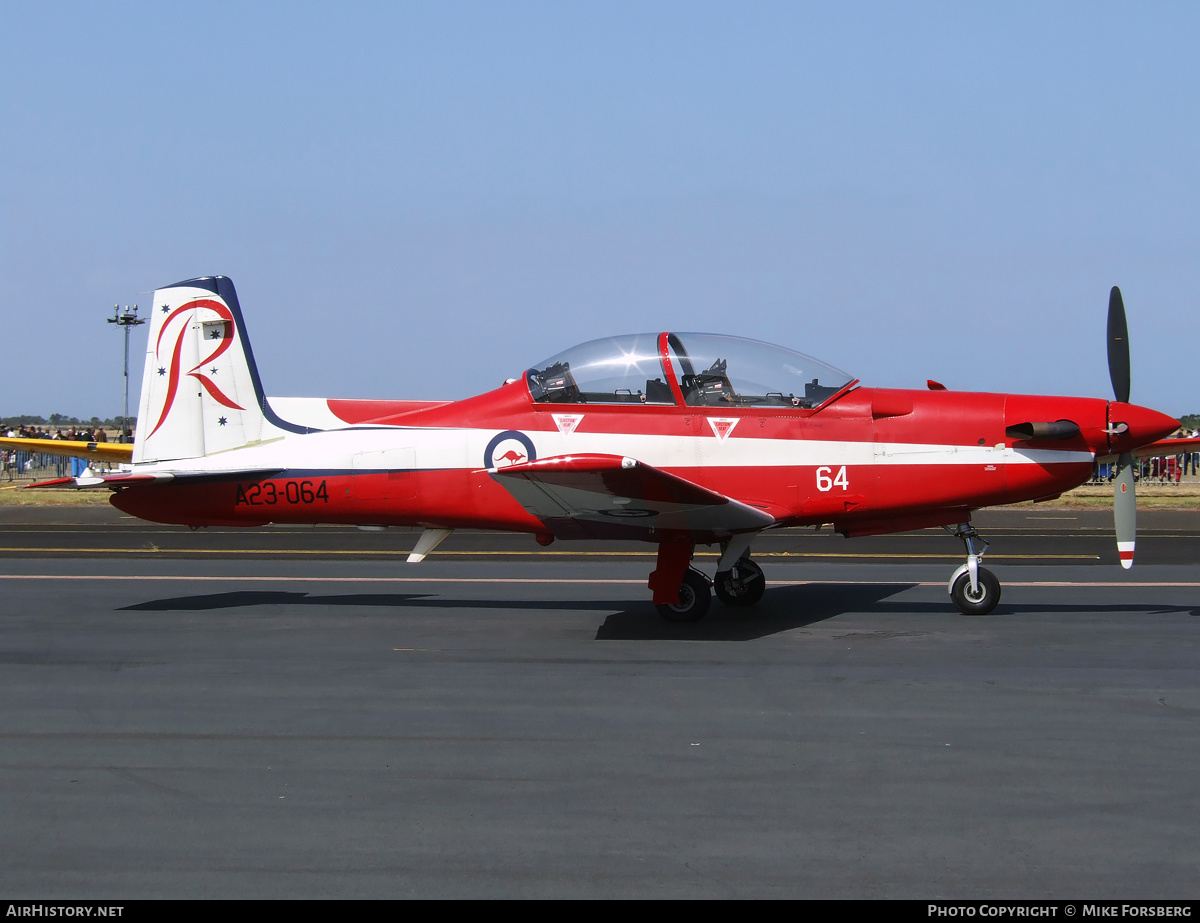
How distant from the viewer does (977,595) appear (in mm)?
8672

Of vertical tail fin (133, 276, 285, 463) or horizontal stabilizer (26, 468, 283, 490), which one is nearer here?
horizontal stabilizer (26, 468, 283, 490)

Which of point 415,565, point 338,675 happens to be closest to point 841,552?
point 415,565

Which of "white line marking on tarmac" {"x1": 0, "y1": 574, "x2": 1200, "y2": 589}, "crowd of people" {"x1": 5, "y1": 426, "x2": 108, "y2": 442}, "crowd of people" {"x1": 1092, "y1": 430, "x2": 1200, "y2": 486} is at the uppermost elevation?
"crowd of people" {"x1": 5, "y1": 426, "x2": 108, "y2": 442}

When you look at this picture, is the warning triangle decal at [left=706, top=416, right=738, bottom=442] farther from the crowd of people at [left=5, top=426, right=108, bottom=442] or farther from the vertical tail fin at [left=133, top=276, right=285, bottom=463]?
the crowd of people at [left=5, top=426, right=108, bottom=442]

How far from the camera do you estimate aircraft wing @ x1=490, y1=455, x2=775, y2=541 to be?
7.53m

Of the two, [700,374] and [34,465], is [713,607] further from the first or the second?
[34,465]

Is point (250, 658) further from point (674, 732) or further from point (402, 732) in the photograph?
point (674, 732)

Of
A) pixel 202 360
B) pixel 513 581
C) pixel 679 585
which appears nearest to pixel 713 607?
pixel 679 585

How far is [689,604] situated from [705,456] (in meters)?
1.24

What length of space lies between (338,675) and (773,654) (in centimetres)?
299

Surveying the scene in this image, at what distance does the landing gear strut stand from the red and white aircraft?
0.5 inches

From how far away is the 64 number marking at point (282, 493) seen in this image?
9227 millimetres

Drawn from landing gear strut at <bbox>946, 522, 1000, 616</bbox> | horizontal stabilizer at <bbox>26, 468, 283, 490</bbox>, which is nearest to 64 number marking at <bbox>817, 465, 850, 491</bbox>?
landing gear strut at <bbox>946, 522, 1000, 616</bbox>

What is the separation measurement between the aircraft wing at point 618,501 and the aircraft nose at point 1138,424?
2.88m
